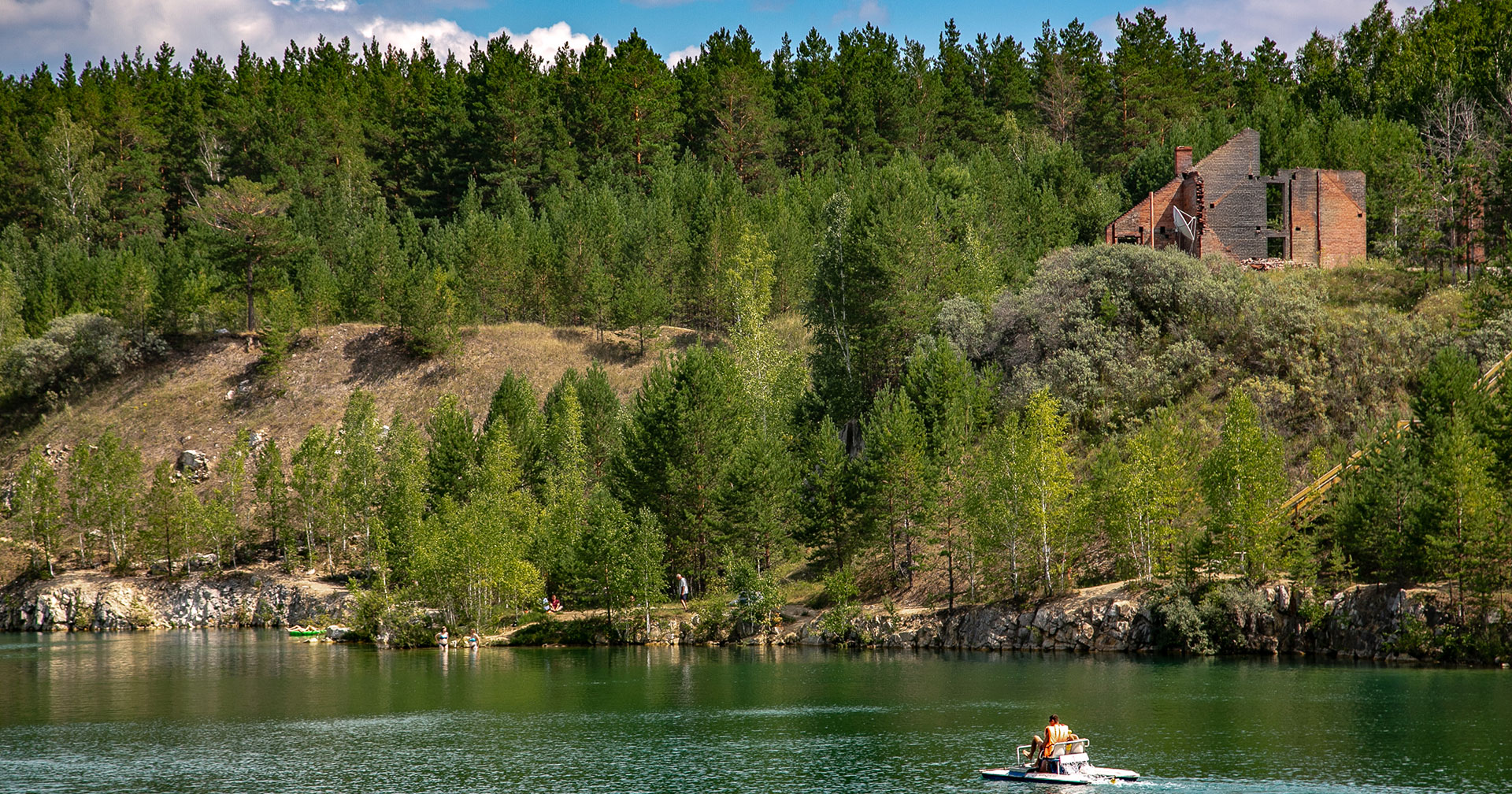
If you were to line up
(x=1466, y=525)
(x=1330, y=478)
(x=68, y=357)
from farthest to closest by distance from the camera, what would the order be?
1. (x=68, y=357)
2. (x=1330, y=478)
3. (x=1466, y=525)

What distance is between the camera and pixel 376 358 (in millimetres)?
107562

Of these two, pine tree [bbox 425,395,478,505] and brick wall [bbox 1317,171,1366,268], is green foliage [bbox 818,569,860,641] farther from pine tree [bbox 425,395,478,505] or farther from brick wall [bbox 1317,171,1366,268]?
brick wall [bbox 1317,171,1366,268]

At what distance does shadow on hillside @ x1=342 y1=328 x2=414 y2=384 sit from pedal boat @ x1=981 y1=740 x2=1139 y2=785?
81.8 meters

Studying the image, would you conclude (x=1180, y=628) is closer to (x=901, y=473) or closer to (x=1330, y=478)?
(x=1330, y=478)

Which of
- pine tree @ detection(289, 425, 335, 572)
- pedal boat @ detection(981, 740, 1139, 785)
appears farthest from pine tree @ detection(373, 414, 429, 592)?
pedal boat @ detection(981, 740, 1139, 785)

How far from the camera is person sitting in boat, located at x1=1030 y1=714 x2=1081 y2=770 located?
34.0 metres

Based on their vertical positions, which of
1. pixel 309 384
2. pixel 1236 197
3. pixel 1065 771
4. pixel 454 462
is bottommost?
pixel 1065 771

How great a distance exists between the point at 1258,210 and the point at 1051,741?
6048cm

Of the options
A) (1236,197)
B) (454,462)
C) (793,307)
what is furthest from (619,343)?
(1236,197)

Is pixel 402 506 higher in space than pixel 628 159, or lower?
lower

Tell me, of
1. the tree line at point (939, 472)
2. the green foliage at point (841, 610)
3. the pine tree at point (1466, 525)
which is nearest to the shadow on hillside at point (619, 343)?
the tree line at point (939, 472)

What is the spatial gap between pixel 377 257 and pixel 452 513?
140ft

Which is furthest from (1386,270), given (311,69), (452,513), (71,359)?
(311,69)

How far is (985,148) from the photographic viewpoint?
112 meters
